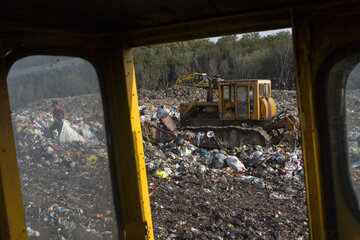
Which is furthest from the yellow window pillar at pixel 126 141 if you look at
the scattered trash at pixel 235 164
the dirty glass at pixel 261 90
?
the dirty glass at pixel 261 90

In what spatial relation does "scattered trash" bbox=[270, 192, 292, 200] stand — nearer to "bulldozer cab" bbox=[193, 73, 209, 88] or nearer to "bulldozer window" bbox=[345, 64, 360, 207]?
"bulldozer window" bbox=[345, 64, 360, 207]

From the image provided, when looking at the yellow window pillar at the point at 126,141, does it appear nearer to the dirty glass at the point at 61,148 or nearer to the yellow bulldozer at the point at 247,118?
the dirty glass at the point at 61,148

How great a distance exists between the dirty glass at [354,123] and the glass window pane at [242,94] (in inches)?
343

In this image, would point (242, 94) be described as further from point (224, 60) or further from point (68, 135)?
point (224, 60)

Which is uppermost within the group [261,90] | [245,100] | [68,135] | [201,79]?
[201,79]

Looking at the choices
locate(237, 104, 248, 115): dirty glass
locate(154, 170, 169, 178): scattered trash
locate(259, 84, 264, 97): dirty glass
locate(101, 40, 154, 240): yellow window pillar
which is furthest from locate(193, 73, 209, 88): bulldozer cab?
locate(101, 40, 154, 240): yellow window pillar

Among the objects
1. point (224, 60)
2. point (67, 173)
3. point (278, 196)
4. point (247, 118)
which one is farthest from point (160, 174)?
point (224, 60)

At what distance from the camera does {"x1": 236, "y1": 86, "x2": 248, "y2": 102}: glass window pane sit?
34.6 ft

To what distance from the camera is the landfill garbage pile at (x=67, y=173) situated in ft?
6.48

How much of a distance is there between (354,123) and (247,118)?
8.88 metres

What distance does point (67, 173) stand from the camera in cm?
227

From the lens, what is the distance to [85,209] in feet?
7.86

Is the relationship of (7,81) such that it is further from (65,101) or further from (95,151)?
(95,151)

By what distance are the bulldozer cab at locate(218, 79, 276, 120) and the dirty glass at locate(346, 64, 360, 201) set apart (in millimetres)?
8627
